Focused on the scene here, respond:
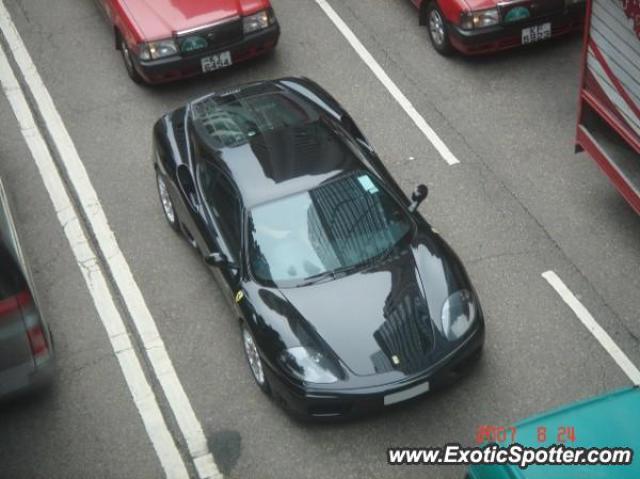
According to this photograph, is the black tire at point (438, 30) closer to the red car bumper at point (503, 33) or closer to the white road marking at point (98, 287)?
the red car bumper at point (503, 33)

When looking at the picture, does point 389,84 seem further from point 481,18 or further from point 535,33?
point 535,33

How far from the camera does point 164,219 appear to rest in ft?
30.1

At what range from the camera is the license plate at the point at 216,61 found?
10.3m

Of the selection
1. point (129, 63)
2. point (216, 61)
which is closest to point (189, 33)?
point (216, 61)

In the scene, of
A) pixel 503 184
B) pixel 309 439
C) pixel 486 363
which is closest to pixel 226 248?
pixel 309 439

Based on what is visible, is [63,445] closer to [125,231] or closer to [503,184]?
[125,231]

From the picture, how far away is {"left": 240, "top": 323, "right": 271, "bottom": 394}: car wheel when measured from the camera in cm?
733

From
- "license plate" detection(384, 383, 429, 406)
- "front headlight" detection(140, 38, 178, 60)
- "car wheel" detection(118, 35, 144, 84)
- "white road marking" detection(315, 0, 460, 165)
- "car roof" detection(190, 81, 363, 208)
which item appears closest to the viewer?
"license plate" detection(384, 383, 429, 406)

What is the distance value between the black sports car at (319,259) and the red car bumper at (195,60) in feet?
6.11

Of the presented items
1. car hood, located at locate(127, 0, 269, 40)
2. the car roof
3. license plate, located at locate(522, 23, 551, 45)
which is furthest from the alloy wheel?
the car roof

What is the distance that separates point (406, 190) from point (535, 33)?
2.48m

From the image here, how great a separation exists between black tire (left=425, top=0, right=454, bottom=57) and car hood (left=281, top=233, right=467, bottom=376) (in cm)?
400

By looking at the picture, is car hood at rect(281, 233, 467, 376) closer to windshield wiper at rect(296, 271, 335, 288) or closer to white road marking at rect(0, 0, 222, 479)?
windshield wiper at rect(296, 271, 335, 288)

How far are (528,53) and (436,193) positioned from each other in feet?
8.46
